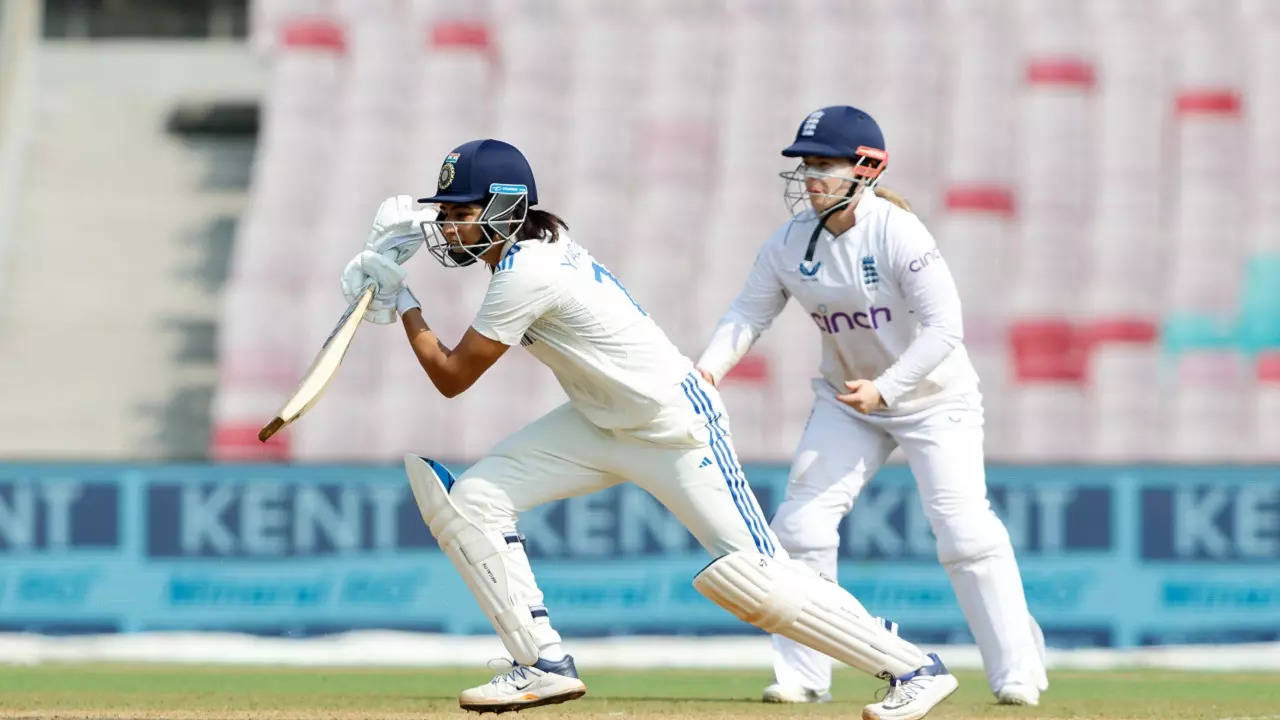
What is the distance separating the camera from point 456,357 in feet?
15.6

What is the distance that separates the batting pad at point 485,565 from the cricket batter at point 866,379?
3.48ft

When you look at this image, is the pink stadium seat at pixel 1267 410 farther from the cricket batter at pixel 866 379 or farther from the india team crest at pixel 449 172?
the india team crest at pixel 449 172

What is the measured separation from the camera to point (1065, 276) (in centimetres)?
1371

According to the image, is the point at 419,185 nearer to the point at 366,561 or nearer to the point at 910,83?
the point at 910,83

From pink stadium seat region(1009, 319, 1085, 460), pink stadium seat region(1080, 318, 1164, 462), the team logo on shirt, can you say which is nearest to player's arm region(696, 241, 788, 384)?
the team logo on shirt

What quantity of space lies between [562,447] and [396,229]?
0.70 m

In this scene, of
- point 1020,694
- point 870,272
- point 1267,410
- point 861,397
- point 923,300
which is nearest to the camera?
point 861,397

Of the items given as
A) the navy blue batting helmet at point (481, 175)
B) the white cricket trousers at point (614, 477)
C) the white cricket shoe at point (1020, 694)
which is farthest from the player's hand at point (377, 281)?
the white cricket shoe at point (1020, 694)

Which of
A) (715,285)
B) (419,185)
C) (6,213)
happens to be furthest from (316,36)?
(715,285)

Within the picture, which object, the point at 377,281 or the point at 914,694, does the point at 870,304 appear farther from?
the point at 377,281

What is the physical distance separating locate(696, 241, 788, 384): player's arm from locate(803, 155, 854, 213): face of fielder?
303mm

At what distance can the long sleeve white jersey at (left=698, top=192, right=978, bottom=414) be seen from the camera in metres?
5.61

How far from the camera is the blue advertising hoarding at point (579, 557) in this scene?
902 cm

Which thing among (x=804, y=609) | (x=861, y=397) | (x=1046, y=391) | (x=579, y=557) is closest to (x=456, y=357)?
(x=804, y=609)
